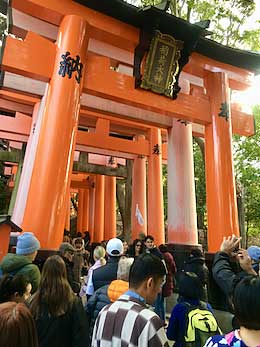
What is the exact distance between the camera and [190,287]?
242cm

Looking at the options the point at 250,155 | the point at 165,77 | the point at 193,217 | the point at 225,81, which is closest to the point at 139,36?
the point at 165,77

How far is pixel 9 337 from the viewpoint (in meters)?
1.02

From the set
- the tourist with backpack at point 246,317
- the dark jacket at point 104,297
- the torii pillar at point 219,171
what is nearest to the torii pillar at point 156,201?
the torii pillar at point 219,171

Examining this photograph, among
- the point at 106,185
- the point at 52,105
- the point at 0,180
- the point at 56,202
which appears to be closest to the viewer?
the point at 56,202

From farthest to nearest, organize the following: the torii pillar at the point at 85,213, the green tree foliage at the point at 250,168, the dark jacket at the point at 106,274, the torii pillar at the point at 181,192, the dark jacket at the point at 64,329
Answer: the torii pillar at the point at 85,213
the green tree foliage at the point at 250,168
the torii pillar at the point at 181,192
the dark jacket at the point at 106,274
the dark jacket at the point at 64,329

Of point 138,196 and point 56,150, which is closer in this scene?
point 56,150

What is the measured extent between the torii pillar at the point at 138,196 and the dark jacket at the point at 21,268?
31.1 feet

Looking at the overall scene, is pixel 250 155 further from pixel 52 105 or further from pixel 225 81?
pixel 52 105

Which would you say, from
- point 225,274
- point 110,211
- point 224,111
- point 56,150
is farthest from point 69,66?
point 110,211

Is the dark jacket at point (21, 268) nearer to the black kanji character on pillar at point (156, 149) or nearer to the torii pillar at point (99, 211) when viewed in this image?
the black kanji character on pillar at point (156, 149)

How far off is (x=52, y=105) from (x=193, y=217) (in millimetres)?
5540

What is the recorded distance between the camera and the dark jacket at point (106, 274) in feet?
10.7

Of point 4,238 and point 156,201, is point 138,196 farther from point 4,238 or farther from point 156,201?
point 4,238

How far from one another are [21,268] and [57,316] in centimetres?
87
